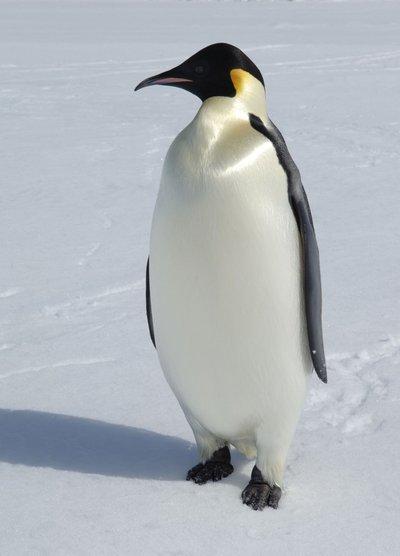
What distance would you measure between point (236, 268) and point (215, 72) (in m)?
0.48

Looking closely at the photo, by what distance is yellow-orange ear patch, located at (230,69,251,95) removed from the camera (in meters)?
2.42

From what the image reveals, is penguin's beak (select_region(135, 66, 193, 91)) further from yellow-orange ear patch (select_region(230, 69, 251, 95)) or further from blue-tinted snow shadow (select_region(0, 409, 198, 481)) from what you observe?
blue-tinted snow shadow (select_region(0, 409, 198, 481))

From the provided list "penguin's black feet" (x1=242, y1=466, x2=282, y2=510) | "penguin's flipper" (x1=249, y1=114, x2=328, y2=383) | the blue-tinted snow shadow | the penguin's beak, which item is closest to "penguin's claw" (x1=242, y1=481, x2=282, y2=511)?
"penguin's black feet" (x1=242, y1=466, x2=282, y2=510)

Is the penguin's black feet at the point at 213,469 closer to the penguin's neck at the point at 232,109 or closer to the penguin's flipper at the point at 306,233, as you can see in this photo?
the penguin's flipper at the point at 306,233

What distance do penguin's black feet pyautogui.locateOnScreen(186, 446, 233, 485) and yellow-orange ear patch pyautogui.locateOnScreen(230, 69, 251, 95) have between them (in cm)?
95

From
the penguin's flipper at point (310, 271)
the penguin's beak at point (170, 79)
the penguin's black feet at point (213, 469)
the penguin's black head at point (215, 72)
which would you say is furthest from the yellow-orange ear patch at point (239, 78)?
the penguin's black feet at point (213, 469)

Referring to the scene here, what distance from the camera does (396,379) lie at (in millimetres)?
3273

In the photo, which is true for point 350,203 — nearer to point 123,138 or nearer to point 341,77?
point 123,138

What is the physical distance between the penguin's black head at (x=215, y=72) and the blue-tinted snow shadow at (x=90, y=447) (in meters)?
0.99

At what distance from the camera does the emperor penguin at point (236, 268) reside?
2.38 m

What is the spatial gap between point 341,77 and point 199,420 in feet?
24.8

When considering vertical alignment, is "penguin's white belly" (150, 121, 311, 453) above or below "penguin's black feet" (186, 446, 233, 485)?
above

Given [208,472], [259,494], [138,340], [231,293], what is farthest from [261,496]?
[138,340]

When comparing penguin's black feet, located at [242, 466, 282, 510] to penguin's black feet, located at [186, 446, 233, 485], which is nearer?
penguin's black feet, located at [242, 466, 282, 510]
